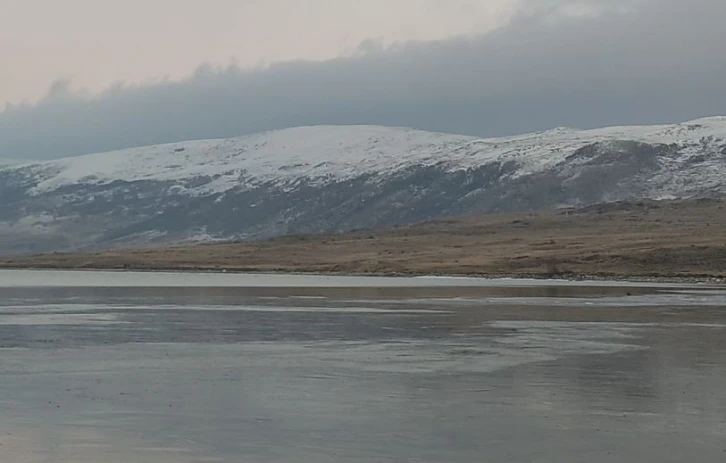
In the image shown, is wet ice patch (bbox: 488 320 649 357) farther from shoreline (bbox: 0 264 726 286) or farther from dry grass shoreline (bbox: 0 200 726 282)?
dry grass shoreline (bbox: 0 200 726 282)

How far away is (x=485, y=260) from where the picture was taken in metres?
143

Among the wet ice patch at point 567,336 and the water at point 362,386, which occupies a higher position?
the water at point 362,386

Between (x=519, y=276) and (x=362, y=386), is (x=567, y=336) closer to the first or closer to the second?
(x=362, y=386)

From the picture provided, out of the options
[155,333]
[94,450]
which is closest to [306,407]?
[94,450]

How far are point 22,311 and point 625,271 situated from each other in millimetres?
75482

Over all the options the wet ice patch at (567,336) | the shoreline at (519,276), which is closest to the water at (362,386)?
the wet ice patch at (567,336)

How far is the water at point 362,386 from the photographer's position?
2170cm

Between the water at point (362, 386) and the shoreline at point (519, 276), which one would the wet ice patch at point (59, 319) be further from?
the shoreline at point (519, 276)

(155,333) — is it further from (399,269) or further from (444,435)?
(399,269)

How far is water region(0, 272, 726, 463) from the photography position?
2170 cm

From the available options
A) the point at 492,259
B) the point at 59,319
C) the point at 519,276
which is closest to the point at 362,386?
the point at 59,319

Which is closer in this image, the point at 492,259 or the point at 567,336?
the point at 567,336

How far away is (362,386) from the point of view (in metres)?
30.2

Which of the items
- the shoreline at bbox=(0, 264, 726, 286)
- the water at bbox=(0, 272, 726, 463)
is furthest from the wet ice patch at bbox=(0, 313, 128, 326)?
the shoreline at bbox=(0, 264, 726, 286)
